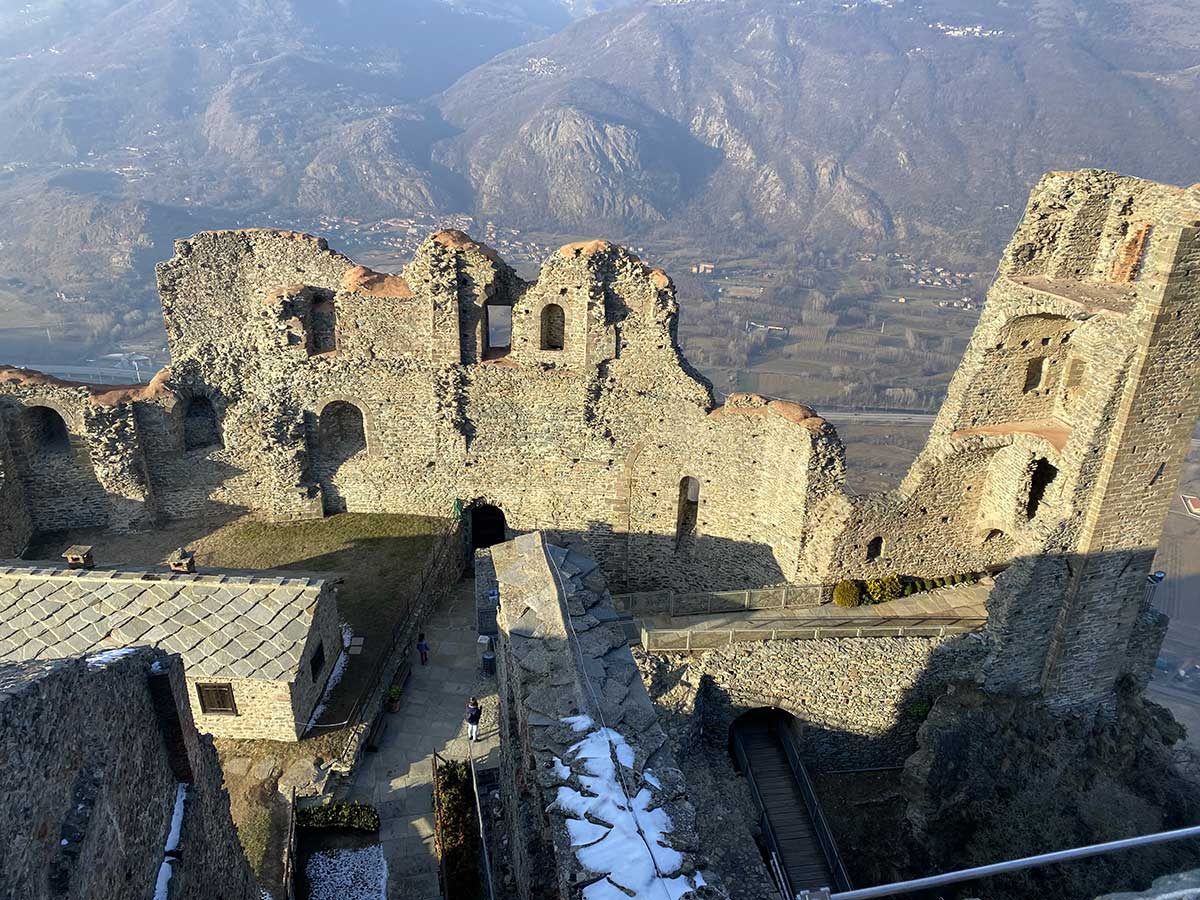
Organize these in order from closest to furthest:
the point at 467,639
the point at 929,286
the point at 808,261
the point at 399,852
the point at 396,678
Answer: the point at 399,852, the point at 396,678, the point at 467,639, the point at 929,286, the point at 808,261

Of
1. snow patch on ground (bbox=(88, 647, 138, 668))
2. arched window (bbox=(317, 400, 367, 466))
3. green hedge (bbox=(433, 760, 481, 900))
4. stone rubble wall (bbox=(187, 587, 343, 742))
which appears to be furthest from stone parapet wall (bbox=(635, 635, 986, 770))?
snow patch on ground (bbox=(88, 647, 138, 668))

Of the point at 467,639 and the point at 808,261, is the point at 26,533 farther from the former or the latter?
the point at 808,261

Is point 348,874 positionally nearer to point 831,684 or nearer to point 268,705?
point 268,705

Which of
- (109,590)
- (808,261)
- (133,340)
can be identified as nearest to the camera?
(109,590)

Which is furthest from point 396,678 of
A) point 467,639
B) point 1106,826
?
point 1106,826

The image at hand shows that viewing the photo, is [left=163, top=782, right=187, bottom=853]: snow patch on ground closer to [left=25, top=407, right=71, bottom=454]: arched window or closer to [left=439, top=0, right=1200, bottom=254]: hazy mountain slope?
[left=25, top=407, right=71, bottom=454]: arched window

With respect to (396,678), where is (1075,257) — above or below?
above

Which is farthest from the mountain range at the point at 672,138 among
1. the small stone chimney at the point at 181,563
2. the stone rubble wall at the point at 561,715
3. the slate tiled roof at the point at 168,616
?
the stone rubble wall at the point at 561,715
